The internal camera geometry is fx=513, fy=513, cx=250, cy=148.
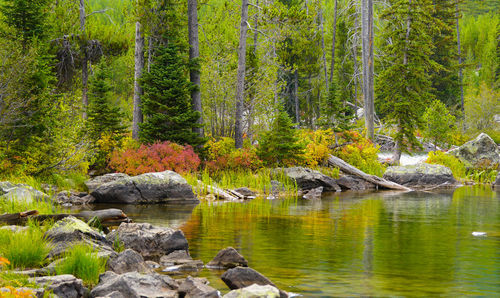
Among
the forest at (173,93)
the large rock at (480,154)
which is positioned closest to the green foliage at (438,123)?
the forest at (173,93)

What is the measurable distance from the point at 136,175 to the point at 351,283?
44.1ft

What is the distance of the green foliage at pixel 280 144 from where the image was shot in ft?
75.3

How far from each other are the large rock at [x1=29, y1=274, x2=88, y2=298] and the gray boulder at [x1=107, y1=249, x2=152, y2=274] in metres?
1.28

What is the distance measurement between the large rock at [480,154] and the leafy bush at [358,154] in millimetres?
6627

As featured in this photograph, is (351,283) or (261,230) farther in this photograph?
(261,230)

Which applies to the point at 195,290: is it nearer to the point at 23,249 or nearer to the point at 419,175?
the point at 23,249

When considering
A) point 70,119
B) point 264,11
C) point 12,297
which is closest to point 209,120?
point 264,11

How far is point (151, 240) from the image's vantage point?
973cm

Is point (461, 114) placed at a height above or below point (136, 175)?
above

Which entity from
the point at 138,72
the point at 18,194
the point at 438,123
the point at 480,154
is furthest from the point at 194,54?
the point at 438,123

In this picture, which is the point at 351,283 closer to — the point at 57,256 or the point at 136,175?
the point at 57,256

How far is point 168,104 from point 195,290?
16471mm

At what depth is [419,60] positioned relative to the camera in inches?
1117

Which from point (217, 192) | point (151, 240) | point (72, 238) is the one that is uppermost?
point (217, 192)
